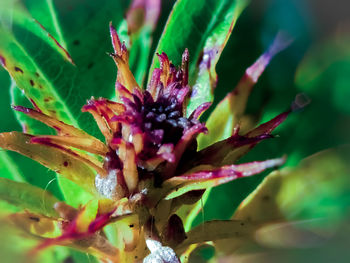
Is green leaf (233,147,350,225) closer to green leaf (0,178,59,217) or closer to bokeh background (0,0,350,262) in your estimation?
bokeh background (0,0,350,262)

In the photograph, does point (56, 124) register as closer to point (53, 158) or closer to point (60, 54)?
point (53, 158)

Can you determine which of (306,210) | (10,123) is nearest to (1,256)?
(10,123)

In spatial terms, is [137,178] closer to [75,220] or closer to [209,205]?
[75,220]

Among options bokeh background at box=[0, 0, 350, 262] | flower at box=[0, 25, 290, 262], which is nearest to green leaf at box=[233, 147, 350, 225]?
bokeh background at box=[0, 0, 350, 262]

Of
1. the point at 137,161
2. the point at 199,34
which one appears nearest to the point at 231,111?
the point at 199,34

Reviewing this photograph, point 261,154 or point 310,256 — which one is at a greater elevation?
point 261,154

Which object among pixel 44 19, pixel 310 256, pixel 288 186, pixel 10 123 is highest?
pixel 44 19
